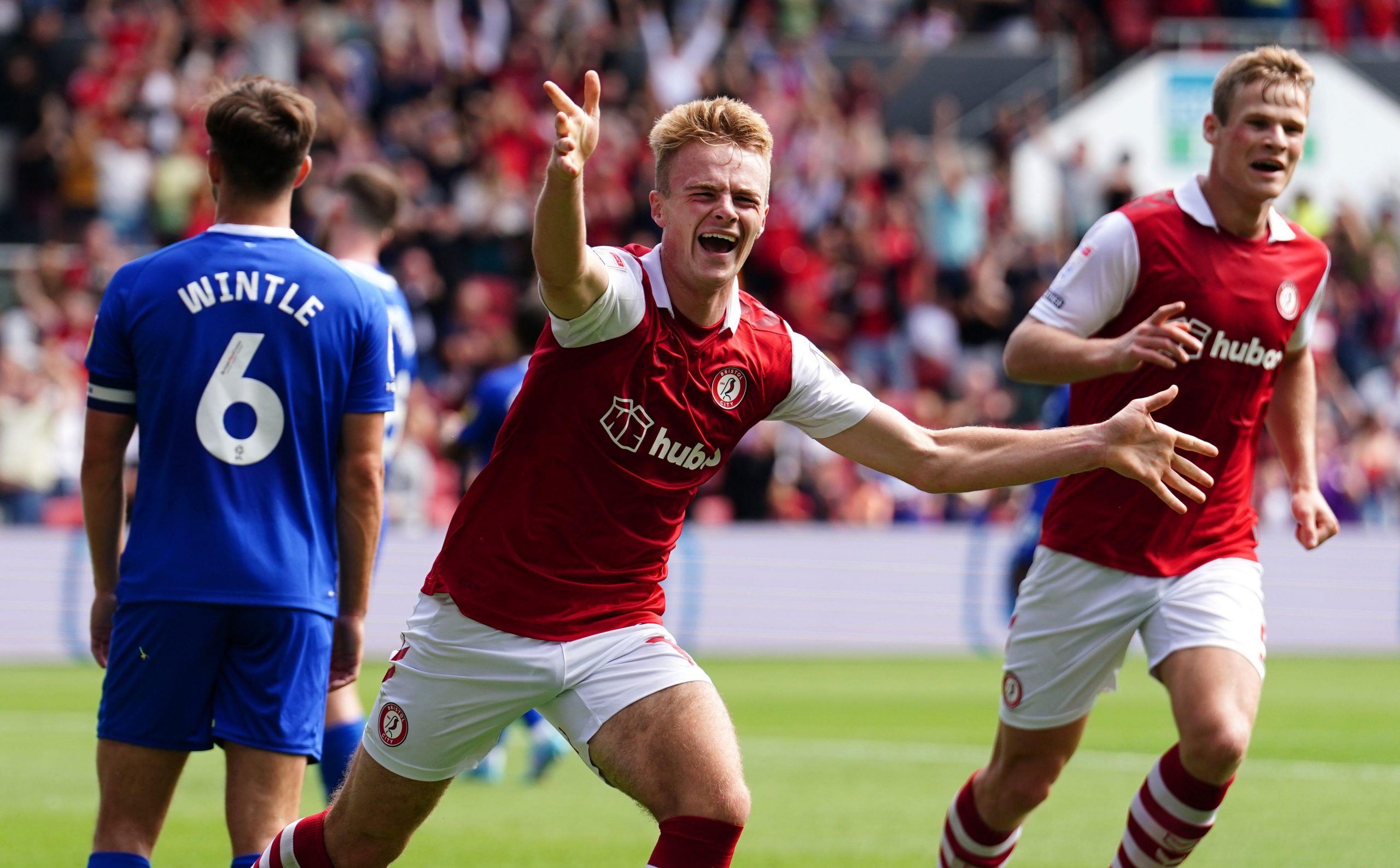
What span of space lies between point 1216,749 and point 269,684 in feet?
9.41

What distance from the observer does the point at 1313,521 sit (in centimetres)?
656

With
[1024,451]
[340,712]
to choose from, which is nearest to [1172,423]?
[1024,451]

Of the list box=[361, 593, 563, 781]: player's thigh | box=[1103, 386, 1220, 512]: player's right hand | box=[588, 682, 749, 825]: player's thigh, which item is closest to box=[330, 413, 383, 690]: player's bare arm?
box=[361, 593, 563, 781]: player's thigh

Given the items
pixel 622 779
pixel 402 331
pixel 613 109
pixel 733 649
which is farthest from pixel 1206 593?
pixel 613 109

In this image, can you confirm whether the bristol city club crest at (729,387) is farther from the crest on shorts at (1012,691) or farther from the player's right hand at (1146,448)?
the crest on shorts at (1012,691)

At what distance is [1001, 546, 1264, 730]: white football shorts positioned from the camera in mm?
6164

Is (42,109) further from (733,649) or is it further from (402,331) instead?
(402,331)

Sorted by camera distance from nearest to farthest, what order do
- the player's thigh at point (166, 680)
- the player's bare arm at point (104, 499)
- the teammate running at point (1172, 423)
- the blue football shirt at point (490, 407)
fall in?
the player's thigh at point (166, 680), the player's bare arm at point (104, 499), the teammate running at point (1172, 423), the blue football shirt at point (490, 407)

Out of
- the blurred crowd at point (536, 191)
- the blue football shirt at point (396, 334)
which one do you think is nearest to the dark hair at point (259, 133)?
the blue football shirt at point (396, 334)

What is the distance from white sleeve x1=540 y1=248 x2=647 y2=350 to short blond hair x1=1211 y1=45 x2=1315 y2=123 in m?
2.51

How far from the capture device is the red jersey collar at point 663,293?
4934mm

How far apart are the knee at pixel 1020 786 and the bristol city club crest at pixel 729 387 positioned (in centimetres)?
203

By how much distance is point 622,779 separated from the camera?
4875mm

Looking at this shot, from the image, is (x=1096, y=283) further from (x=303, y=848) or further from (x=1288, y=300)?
(x=303, y=848)
